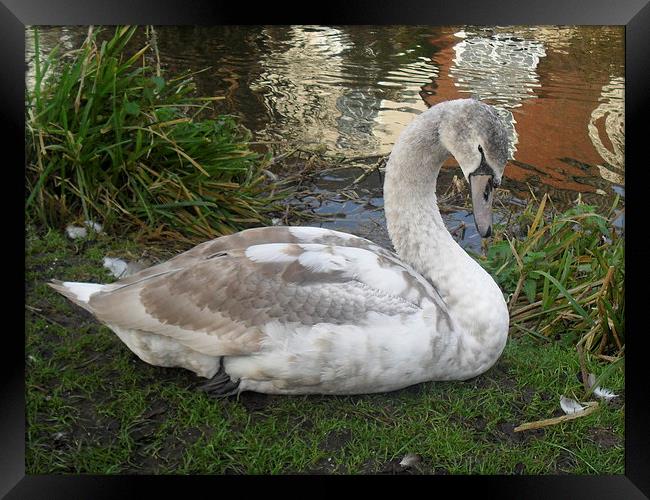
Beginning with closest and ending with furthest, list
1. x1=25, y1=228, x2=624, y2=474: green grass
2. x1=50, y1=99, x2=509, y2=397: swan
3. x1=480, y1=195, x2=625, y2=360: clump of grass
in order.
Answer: x1=50, y1=99, x2=509, y2=397: swan < x1=25, y1=228, x2=624, y2=474: green grass < x1=480, y1=195, x2=625, y2=360: clump of grass

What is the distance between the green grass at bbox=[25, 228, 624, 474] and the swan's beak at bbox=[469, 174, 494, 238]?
15.4 inches

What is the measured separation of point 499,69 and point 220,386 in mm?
1227

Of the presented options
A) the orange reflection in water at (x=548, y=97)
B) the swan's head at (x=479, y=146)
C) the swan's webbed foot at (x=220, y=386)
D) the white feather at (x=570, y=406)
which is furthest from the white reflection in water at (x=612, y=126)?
the swan's webbed foot at (x=220, y=386)

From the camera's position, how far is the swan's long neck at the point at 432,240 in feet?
7.72

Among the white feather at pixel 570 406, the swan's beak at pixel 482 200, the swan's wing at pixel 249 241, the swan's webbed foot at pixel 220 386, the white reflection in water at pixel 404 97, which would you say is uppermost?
the white reflection in water at pixel 404 97

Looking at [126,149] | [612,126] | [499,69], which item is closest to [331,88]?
[499,69]

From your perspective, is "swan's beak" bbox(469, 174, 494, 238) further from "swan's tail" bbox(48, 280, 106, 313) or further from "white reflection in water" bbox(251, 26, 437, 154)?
"swan's tail" bbox(48, 280, 106, 313)

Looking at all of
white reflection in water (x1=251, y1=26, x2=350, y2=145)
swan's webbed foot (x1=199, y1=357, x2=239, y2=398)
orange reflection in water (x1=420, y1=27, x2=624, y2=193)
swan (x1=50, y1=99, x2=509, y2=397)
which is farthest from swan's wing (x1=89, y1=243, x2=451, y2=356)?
orange reflection in water (x1=420, y1=27, x2=624, y2=193)

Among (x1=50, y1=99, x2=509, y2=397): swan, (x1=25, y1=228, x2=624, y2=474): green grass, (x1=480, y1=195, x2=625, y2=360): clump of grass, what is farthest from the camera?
(x1=480, y1=195, x2=625, y2=360): clump of grass

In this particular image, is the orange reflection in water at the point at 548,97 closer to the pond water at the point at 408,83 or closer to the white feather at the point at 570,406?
the pond water at the point at 408,83

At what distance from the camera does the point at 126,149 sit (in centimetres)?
238

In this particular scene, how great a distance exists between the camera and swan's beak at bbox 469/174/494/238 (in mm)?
2305

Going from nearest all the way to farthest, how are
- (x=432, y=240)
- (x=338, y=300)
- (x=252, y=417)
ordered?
(x=338, y=300)
(x=252, y=417)
(x=432, y=240)
